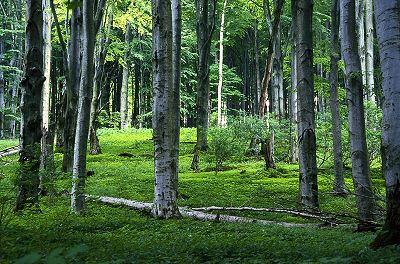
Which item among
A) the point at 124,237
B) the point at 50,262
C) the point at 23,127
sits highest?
the point at 23,127

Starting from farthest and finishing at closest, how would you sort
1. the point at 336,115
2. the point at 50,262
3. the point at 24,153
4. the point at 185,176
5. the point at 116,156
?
1. the point at 116,156
2. the point at 185,176
3. the point at 336,115
4. the point at 24,153
5. the point at 50,262

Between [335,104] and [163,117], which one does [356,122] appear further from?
[335,104]

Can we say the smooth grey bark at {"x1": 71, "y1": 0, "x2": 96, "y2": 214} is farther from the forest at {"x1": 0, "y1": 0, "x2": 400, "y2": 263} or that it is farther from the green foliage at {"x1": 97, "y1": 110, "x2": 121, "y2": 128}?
the green foliage at {"x1": 97, "y1": 110, "x2": 121, "y2": 128}

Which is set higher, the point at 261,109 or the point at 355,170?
the point at 261,109

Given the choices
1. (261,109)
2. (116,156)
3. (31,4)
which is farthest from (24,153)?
(116,156)

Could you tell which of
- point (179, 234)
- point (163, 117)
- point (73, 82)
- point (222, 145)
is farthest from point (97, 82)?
point (179, 234)

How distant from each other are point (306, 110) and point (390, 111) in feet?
16.6

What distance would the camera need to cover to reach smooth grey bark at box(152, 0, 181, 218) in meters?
7.91

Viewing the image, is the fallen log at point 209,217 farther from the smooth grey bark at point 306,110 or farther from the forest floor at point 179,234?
the smooth grey bark at point 306,110

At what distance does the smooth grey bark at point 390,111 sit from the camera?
3828 millimetres

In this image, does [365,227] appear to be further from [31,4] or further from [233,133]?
[233,133]

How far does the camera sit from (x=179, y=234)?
6.07 metres

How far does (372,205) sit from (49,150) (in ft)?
29.0

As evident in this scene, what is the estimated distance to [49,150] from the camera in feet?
39.5
